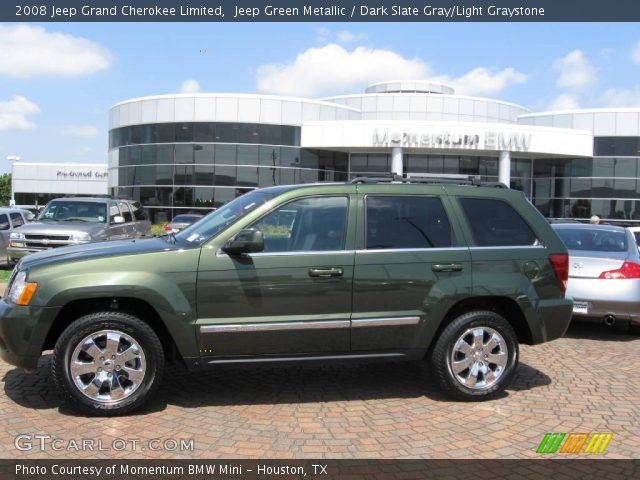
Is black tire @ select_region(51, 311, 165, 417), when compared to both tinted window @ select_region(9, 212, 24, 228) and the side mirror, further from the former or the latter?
tinted window @ select_region(9, 212, 24, 228)

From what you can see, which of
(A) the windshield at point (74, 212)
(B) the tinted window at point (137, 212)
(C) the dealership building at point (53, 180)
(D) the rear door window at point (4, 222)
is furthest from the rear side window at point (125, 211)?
(C) the dealership building at point (53, 180)

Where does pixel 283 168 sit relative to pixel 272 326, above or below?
above

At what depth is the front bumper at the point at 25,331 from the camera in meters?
4.34

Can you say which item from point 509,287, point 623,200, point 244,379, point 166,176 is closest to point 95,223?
point 244,379

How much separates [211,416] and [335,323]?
1.23 metres

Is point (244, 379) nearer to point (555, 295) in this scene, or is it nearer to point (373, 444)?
point (373, 444)

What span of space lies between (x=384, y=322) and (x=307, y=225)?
104cm

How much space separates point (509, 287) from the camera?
5027 millimetres

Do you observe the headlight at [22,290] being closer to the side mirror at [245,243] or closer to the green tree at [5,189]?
the side mirror at [245,243]

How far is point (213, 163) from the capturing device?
116ft

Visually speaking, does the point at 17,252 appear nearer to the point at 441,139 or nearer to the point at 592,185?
the point at 441,139

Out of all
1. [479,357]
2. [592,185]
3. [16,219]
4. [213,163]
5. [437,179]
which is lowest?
[479,357]

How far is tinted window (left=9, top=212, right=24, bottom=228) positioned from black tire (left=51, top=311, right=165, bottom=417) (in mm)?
11438
